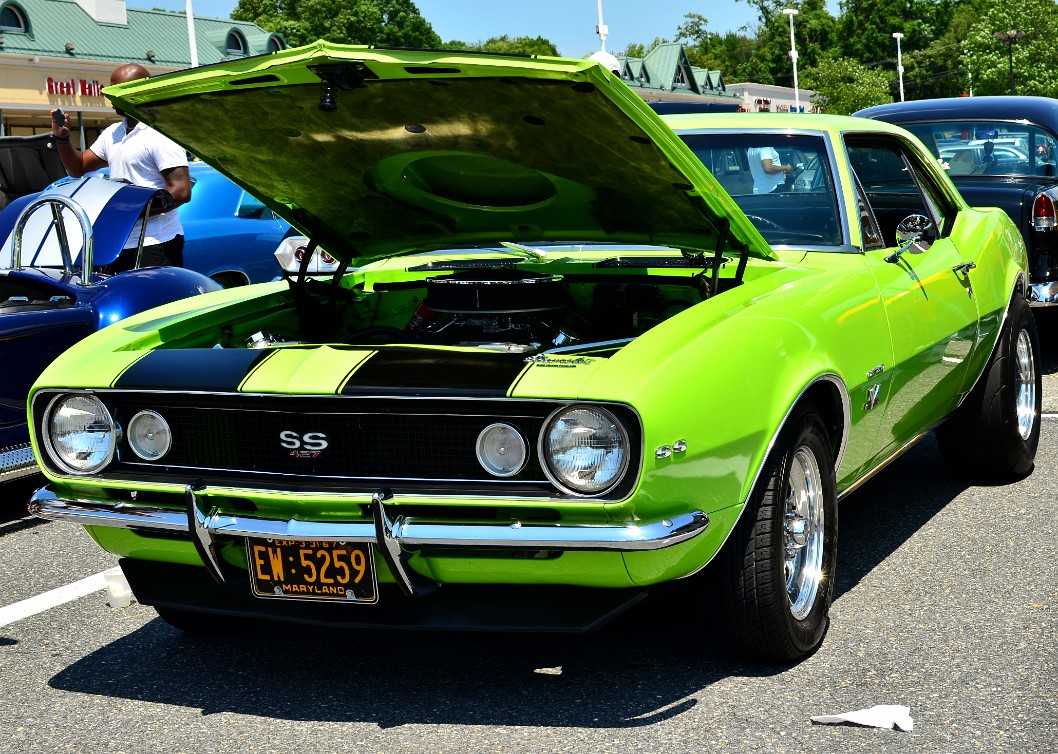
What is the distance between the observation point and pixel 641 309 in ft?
15.0

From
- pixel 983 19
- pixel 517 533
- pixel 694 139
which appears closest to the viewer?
pixel 517 533

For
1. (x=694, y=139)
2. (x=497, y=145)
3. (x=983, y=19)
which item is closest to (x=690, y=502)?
(x=497, y=145)

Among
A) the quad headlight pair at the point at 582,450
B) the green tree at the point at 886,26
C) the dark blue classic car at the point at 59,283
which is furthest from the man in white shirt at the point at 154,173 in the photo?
the green tree at the point at 886,26

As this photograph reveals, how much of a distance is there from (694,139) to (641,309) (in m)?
0.85

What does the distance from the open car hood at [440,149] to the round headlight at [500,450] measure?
2.86 feet

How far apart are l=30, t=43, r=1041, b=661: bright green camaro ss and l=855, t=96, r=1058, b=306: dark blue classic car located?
4.01 metres

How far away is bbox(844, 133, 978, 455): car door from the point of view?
4520mm

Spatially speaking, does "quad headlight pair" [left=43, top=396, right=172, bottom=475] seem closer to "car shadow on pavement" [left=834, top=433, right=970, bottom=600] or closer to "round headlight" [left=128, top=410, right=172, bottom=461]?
"round headlight" [left=128, top=410, right=172, bottom=461]

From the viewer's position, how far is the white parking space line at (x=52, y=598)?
4.56 meters

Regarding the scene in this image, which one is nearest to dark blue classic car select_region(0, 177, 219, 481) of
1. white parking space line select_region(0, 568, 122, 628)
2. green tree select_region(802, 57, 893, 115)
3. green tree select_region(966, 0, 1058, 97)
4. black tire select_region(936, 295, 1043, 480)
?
white parking space line select_region(0, 568, 122, 628)

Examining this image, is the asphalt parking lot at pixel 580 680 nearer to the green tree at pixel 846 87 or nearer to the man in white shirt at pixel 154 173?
the man in white shirt at pixel 154 173

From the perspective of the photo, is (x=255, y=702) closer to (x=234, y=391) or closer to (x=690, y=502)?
(x=234, y=391)

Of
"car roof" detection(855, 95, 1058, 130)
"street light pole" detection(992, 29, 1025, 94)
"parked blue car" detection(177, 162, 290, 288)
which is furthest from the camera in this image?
"street light pole" detection(992, 29, 1025, 94)

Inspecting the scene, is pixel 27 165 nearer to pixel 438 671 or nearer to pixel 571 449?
pixel 438 671
